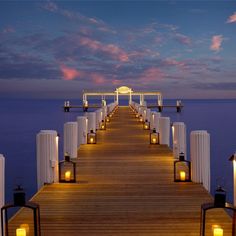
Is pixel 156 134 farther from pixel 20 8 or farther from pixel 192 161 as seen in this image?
pixel 20 8

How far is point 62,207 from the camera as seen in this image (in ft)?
17.6

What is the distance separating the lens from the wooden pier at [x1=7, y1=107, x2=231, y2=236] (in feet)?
15.0

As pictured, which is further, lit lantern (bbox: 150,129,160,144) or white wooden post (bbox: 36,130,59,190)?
lit lantern (bbox: 150,129,160,144)

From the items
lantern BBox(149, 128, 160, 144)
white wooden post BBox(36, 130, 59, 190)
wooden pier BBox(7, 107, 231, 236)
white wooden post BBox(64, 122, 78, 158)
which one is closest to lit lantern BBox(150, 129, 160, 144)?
lantern BBox(149, 128, 160, 144)

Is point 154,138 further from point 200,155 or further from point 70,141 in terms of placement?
point 200,155

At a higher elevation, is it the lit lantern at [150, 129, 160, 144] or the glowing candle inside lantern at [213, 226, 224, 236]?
the lit lantern at [150, 129, 160, 144]

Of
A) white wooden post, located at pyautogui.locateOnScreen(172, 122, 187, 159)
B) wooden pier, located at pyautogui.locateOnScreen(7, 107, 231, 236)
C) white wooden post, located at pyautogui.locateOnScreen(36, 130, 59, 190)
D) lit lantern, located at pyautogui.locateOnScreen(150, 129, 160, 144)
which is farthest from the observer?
lit lantern, located at pyautogui.locateOnScreen(150, 129, 160, 144)

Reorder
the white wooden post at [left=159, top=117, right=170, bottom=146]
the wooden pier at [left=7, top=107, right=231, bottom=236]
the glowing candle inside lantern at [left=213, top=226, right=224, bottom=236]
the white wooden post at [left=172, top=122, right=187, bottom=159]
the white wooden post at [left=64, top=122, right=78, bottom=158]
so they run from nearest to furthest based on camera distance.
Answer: the glowing candle inside lantern at [left=213, top=226, right=224, bottom=236], the wooden pier at [left=7, top=107, right=231, bottom=236], the white wooden post at [left=172, top=122, right=187, bottom=159], the white wooden post at [left=64, top=122, right=78, bottom=158], the white wooden post at [left=159, top=117, right=170, bottom=146]

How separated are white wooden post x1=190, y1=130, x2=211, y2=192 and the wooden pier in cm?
21

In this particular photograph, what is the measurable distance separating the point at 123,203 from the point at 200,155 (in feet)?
5.72

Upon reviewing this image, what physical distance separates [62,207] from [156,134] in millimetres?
7086


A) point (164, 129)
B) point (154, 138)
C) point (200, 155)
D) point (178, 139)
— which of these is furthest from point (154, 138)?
point (200, 155)

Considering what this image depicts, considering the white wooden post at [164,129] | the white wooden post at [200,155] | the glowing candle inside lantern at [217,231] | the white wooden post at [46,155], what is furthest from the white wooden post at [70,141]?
the glowing candle inside lantern at [217,231]

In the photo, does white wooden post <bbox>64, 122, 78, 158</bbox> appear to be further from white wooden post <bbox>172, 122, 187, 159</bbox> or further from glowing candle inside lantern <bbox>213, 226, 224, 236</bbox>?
glowing candle inside lantern <bbox>213, 226, 224, 236</bbox>
